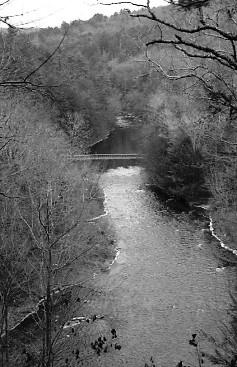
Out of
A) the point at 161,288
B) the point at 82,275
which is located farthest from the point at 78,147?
the point at 161,288

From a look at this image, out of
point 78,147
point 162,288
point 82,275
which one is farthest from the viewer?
point 78,147

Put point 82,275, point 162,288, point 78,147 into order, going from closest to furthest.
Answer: point 162,288 < point 82,275 < point 78,147

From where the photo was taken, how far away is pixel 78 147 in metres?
29.8

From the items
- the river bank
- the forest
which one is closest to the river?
the river bank

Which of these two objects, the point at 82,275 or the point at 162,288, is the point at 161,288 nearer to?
the point at 162,288

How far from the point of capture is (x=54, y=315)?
13.2 meters

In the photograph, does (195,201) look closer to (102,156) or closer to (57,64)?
(102,156)

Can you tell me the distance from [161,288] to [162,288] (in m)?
0.03

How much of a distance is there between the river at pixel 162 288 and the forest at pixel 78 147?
3.24 ft

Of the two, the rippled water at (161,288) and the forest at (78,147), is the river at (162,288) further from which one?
the forest at (78,147)

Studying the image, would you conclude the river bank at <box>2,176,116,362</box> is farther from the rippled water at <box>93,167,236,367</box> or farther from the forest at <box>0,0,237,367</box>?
the rippled water at <box>93,167,236,367</box>

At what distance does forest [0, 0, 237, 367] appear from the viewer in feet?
10.7

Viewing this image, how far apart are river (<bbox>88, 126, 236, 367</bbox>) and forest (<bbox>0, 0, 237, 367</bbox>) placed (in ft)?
3.24

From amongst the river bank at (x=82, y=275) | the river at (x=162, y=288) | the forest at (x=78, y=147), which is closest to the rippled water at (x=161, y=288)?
the river at (x=162, y=288)
